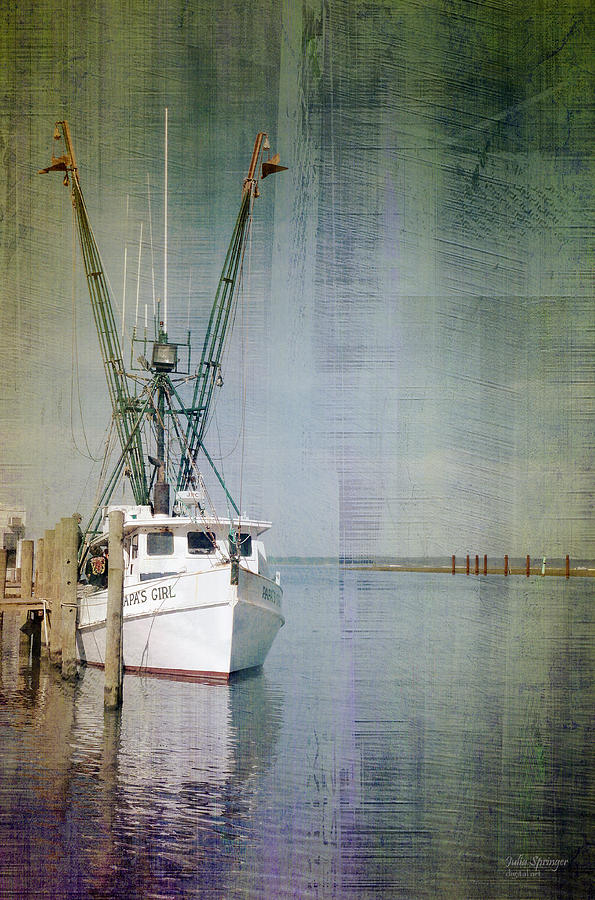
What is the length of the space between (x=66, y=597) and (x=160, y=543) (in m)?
2.61

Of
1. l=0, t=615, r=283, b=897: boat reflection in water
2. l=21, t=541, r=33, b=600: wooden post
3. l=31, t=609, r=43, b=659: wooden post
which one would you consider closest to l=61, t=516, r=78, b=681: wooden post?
l=0, t=615, r=283, b=897: boat reflection in water

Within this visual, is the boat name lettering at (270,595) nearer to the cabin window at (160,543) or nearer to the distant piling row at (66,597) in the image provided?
the cabin window at (160,543)

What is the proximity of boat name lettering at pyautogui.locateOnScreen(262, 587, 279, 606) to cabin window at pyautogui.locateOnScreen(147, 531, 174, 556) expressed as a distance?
5.87ft

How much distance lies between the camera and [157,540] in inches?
644

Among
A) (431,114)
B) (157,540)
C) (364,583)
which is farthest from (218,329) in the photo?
(364,583)

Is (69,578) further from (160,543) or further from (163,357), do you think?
(163,357)

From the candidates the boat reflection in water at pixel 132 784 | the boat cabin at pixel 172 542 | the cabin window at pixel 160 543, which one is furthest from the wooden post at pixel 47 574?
the boat reflection in water at pixel 132 784

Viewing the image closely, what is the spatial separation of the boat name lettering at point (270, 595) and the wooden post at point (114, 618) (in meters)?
4.39

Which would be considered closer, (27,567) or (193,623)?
(193,623)

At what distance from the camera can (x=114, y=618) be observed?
1188 centimetres

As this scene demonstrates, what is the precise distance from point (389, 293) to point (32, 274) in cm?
437

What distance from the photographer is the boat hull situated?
14758mm

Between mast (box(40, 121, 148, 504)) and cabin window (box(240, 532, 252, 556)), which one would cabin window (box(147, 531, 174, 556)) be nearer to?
cabin window (box(240, 532, 252, 556))

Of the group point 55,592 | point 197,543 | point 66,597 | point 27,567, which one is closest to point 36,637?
point 27,567
